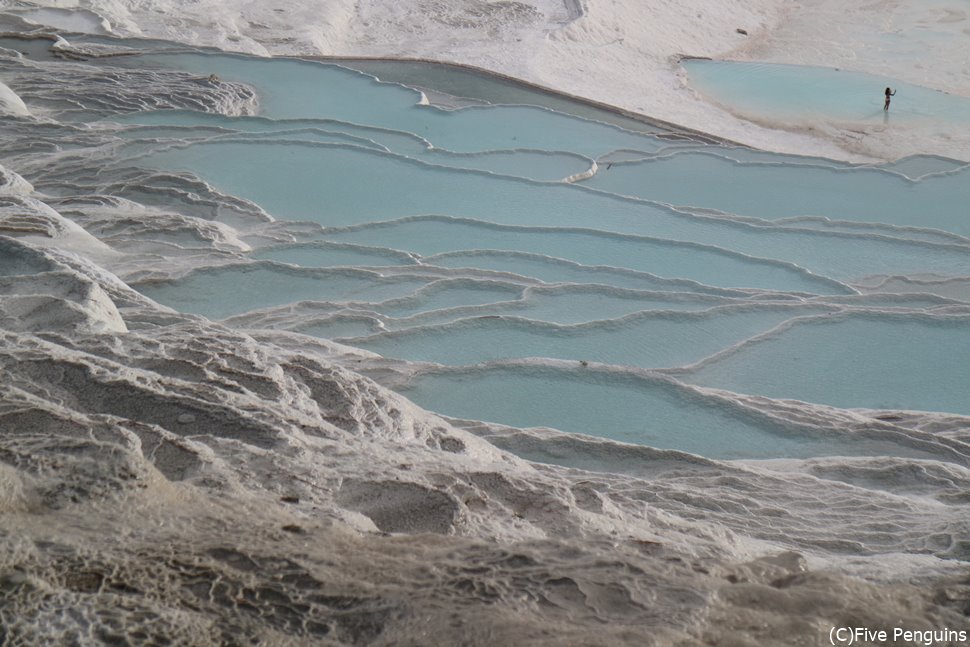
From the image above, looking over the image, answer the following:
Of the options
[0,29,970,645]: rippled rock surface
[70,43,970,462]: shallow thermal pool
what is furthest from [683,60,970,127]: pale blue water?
[70,43,970,462]: shallow thermal pool

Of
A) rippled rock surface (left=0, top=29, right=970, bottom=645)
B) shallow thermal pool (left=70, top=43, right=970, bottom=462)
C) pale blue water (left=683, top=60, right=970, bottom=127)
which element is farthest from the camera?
pale blue water (left=683, top=60, right=970, bottom=127)

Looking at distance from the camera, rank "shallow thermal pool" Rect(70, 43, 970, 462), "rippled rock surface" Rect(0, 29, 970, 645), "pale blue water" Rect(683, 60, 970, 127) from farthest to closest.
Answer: "pale blue water" Rect(683, 60, 970, 127) → "shallow thermal pool" Rect(70, 43, 970, 462) → "rippled rock surface" Rect(0, 29, 970, 645)

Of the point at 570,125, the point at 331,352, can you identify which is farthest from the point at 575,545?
the point at 570,125

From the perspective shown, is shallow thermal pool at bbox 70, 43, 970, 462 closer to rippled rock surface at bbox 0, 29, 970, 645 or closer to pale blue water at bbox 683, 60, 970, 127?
rippled rock surface at bbox 0, 29, 970, 645

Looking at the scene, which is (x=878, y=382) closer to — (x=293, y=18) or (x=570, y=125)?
(x=570, y=125)

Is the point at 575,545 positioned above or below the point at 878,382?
above

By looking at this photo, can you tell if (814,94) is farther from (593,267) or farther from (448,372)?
(448,372)

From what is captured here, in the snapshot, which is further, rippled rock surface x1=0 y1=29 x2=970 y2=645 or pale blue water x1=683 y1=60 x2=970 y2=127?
pale blue water x1=683 y1=60 x2=970 y2=127

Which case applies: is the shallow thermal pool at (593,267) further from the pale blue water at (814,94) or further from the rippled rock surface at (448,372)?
the pale blue water at (814,94)
